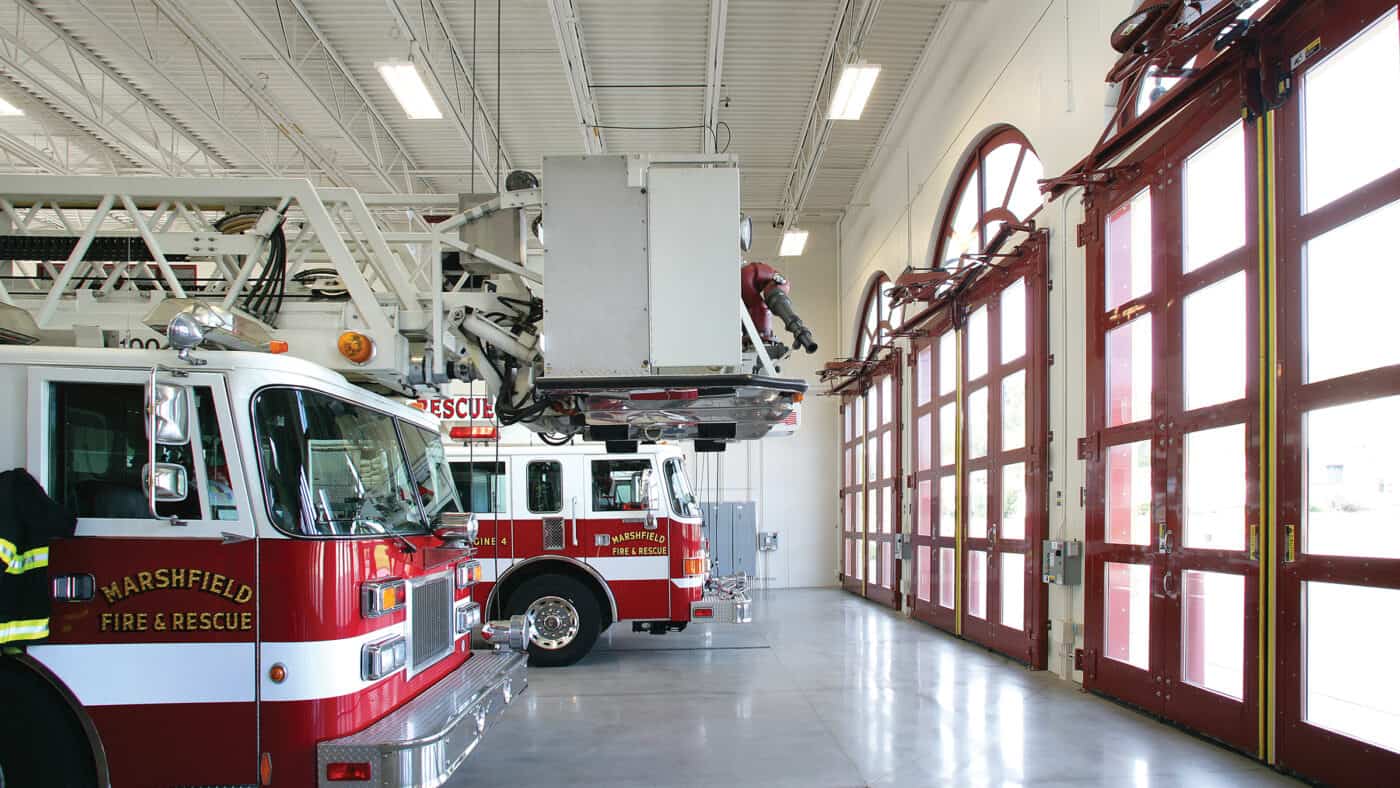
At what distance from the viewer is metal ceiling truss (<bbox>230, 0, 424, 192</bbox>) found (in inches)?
413

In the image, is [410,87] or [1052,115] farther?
[410,87]

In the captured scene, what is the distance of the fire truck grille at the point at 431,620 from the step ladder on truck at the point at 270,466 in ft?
0.07

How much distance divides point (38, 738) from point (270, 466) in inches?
51.6

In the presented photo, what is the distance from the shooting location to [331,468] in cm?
394

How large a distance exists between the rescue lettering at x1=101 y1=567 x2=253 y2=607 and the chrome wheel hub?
18.2 ft

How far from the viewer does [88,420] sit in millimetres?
3633

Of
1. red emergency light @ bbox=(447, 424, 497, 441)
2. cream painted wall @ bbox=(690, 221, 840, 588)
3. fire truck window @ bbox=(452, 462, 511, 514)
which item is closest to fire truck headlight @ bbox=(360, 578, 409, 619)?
red emergency light @ bbox=(447, 424, 497, 441)

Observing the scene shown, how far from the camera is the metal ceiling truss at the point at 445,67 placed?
33.1 feet

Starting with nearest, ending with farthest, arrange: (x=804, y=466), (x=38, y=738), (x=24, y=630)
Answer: (x=24, y=630), (x=38, y=738), (x=804, y=466)

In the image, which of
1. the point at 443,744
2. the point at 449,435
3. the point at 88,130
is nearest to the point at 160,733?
the point at 443,744

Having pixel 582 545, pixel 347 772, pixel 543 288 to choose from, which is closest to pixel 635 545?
pixel 582 545

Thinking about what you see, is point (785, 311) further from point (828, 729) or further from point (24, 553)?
point (24, 553)

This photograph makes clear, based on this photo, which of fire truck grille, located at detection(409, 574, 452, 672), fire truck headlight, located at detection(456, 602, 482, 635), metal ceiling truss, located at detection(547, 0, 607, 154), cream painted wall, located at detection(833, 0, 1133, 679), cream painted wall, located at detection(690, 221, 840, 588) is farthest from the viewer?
cream painted wall, located at detection(690, 221, 840, 588)

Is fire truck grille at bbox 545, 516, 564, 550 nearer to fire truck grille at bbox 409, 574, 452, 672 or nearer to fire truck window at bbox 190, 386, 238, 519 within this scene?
fire truck grille at bbox 409, 574, 452, 672
